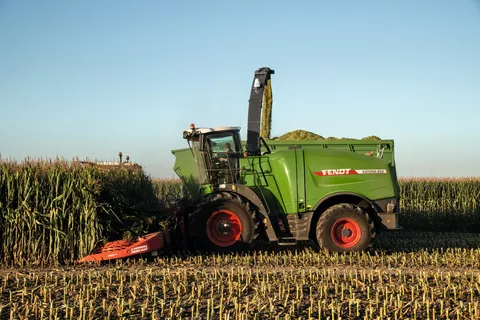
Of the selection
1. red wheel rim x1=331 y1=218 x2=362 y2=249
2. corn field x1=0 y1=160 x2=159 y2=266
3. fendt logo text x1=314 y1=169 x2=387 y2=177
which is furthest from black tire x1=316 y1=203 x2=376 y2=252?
corn field x1=0 y1=160 x2=159 y2=266

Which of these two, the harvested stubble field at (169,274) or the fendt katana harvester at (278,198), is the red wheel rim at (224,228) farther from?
the harvested stubble field at (169,274)

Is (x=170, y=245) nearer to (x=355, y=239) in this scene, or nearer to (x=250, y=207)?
(x=250, y=207)

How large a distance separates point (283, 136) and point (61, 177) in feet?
25.7

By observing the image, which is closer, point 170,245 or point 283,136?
point 170,245

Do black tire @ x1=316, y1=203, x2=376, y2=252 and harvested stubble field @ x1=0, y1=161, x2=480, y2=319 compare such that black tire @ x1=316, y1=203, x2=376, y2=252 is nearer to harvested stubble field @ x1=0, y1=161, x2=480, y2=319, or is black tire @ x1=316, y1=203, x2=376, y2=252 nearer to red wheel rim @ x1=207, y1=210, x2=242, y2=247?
harvested stubble field @ x1=0, y1=161, x2=480, y2=319

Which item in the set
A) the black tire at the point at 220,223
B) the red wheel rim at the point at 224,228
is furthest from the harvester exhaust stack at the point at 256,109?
the red wheel rim at the point at 224,228

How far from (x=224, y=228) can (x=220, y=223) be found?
0.12m

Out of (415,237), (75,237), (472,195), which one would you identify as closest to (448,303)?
(75,237)

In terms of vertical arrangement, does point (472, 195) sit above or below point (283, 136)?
below

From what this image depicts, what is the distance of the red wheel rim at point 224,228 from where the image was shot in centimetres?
988

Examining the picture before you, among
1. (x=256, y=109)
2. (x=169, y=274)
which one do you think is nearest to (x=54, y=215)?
(x=169, y=274)

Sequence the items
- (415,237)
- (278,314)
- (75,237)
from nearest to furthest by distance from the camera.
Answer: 1. (278,314)
2. (75,237)
3. (415,237)

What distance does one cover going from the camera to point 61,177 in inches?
387

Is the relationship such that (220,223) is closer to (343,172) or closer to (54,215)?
(343,172)
